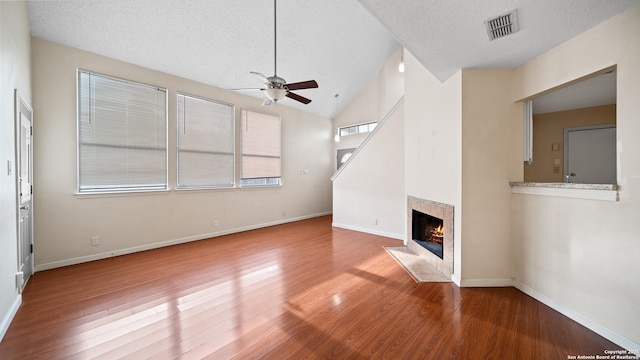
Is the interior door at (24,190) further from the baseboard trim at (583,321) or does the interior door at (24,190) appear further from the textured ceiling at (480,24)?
the baseboard trim at (583,321)

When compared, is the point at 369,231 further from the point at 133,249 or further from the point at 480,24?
the point at 133,249

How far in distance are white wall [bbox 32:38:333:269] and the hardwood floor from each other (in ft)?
1.55

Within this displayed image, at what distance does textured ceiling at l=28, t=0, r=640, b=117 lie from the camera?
6.11ft

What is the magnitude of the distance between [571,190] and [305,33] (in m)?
4.57

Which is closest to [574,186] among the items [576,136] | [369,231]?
[576,136]

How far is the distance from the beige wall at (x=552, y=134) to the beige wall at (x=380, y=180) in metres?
2.68

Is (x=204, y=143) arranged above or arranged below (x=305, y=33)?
below

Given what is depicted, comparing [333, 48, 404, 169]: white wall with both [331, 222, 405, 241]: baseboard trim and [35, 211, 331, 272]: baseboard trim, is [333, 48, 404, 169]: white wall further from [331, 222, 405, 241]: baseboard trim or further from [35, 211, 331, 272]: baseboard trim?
[35, 211, 331, 272]: baseboard trim

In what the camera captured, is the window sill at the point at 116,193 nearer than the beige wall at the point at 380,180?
Yes

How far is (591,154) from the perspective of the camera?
4051 millimetres

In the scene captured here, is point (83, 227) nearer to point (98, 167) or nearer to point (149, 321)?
point (98, 167)

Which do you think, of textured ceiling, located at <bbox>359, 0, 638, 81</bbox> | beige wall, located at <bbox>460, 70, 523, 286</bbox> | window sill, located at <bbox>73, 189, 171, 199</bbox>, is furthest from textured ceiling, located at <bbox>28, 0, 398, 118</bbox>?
beige wall, located at <bbox>460, 70, 523, 286</bbox>

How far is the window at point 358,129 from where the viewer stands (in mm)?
7500

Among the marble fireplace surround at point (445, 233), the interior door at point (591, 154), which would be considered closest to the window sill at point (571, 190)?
the marble fireplace surround at point (445, 233)
